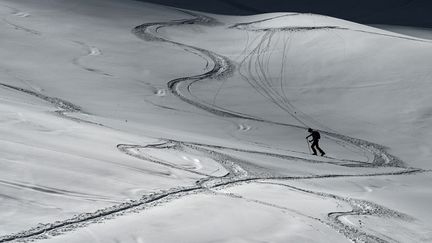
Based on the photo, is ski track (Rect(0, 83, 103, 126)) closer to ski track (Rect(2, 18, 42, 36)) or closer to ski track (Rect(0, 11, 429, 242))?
ski track (Rect(0, 11, 429, 242))

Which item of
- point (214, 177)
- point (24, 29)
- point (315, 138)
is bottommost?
point (214, 177)

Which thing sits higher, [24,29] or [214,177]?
[24,29]

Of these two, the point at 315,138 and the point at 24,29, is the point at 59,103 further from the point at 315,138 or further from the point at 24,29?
the point at 24,29

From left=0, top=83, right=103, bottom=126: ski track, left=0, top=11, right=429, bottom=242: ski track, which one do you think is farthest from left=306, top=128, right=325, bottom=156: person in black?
left=0, top=83, right=103, bottom=126: ski track

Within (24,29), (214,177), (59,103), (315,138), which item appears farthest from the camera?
(24,29)

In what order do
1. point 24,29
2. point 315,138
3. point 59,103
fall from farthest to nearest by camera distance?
point 24,29 < point 59,103 < point 315,138

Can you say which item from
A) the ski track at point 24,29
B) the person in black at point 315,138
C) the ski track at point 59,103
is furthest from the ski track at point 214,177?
the ski track at point 24,29

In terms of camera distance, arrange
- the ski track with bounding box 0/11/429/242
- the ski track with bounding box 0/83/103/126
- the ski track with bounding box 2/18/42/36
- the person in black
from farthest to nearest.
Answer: the ski track with bounding box 2/18/42/36 < the ski track with bounding box 0/83/103/126 < the person in black < the ski track with bounding box 0/11/429/242

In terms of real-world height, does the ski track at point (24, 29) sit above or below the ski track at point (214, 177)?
above

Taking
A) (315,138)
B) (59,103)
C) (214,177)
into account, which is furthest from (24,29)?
(214,177)

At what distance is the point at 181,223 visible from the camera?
13.0 meters

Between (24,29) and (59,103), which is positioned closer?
(59,103)

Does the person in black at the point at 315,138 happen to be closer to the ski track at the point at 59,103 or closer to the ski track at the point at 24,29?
A: the ski track at the point at 59,103

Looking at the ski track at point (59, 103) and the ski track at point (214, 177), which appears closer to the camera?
the ski track at point (214, 177)
